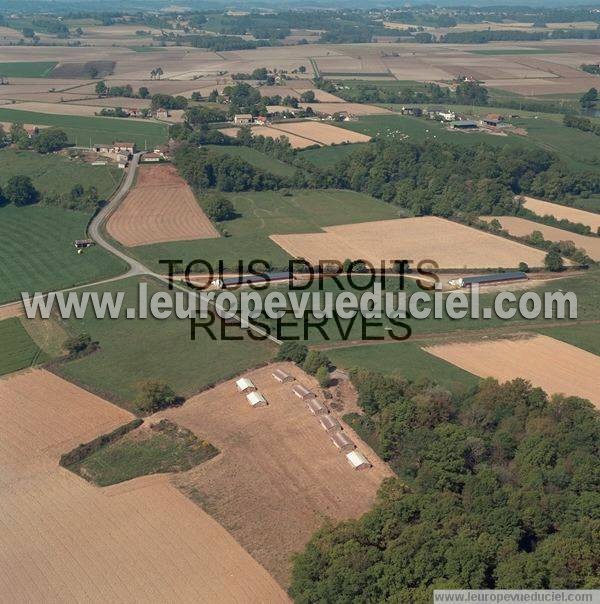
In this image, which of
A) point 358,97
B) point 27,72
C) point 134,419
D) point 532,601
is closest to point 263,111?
point 358,97

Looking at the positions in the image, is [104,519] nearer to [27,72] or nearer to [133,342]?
[133,342]

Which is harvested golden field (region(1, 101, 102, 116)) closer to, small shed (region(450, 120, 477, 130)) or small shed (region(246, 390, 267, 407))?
small shed (region(450, 120, 477, 130))

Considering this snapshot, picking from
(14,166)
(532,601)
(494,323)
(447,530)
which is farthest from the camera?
(14,166)

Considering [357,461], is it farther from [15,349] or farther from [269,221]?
[269,221]

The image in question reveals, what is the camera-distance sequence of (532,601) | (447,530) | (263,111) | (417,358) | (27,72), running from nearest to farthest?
(532,601) → (447,530) → (417,358) → (263,111) → (27,72)

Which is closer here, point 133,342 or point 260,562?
point 260,562

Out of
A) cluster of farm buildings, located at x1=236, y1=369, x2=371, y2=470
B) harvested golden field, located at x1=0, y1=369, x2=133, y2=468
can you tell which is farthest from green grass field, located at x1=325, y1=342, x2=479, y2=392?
harvested golden field, located at x1=0, y1=369, x2=133, y2=468
